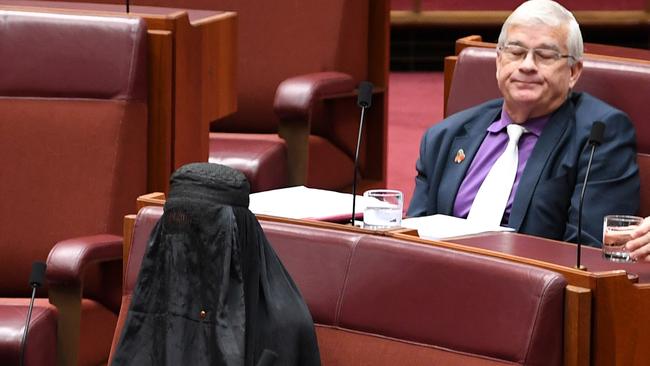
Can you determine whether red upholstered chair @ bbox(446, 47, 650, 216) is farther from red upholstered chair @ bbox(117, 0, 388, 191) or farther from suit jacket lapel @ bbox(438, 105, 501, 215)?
red upholstered chair @ bbox(117, 0, 388, 191)

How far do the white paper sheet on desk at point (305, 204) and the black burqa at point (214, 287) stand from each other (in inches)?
7.3

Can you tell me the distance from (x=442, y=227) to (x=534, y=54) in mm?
319

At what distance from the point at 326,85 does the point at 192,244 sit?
3.44 feet

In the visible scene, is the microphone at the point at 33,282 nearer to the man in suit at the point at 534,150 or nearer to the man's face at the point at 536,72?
the man in suit at the point at 534,150

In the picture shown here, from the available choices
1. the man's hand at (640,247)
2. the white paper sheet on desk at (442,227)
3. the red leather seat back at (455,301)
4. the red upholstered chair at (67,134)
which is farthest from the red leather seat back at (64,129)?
the man's hand at (640,247)

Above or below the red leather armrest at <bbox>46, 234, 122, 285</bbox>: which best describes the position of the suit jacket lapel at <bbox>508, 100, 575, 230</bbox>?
above

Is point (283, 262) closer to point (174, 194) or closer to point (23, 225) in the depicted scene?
point (174, 194)

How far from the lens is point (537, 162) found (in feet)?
5.21

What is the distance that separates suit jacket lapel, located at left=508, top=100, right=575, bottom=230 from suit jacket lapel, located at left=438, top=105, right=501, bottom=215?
81 mm

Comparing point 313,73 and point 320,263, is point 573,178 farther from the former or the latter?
point 313,73

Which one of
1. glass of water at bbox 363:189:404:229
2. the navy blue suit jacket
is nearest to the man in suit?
the navy blue suit jacket

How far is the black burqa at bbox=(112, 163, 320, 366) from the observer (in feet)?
3.66

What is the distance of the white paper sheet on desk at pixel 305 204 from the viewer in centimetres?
135

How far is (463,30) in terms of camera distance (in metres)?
3.91
